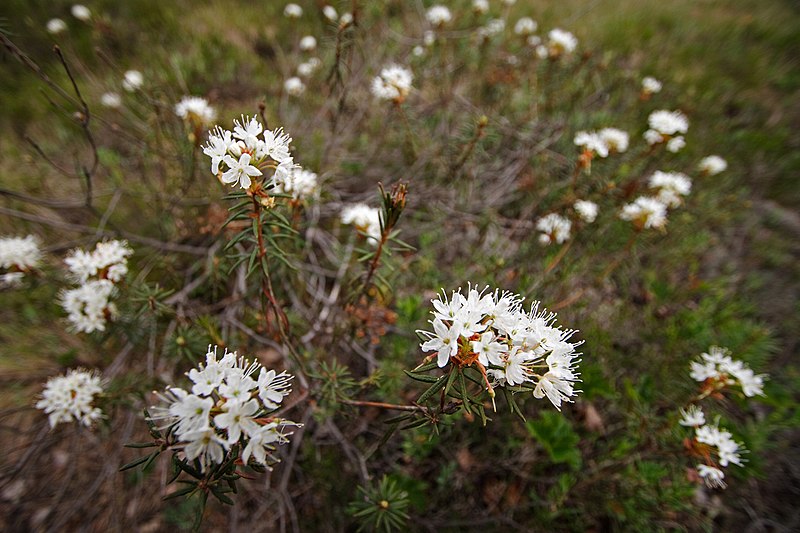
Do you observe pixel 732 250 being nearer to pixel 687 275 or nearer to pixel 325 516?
pixel 687 275

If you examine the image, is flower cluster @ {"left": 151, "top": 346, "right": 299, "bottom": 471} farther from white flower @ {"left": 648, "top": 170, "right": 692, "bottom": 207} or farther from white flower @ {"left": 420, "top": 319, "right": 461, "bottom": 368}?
white flower @ {"left": 648, "top": 170, "right": 692, "bottom": 207}

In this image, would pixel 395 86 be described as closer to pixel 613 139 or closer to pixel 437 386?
pixel 613 139

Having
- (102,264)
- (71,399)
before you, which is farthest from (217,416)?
(102,264)

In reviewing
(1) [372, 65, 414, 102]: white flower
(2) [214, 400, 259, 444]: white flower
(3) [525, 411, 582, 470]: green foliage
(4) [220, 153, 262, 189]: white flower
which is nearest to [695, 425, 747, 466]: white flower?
(3) [525, 411, 582, 470]: green foliage

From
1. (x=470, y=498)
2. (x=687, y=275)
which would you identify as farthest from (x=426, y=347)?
(x=687, y=275)

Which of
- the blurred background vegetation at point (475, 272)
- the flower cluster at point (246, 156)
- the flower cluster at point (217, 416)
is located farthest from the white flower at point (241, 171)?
the blurred background vegetation at point (475, 272)

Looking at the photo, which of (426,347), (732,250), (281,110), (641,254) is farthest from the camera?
(281,110)
